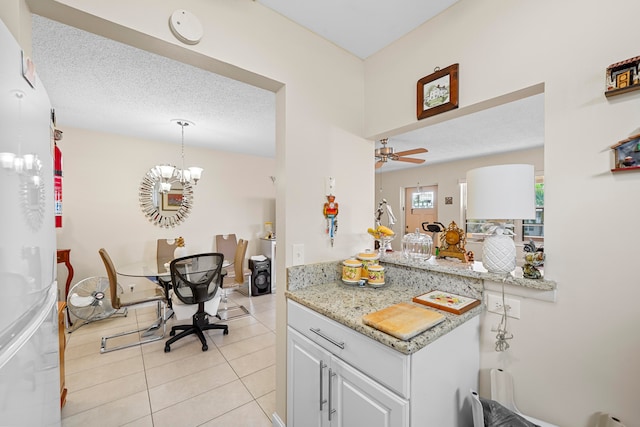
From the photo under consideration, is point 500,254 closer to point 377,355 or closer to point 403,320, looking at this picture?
point 403,320

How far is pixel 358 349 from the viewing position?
3.43 feet

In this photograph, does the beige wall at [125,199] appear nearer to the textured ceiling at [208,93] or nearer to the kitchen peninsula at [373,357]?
the textured ceiling at [208,93]

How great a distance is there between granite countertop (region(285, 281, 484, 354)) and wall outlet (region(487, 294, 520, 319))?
0.05 meters

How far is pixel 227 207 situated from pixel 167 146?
4.43 ft

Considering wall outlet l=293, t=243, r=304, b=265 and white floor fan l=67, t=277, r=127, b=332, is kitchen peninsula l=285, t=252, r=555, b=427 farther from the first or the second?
white floor fan l=67, t=277, r=127, b=332

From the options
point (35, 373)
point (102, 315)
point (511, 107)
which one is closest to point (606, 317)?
point (35, 373)

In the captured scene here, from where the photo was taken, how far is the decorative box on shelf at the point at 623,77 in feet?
2.88

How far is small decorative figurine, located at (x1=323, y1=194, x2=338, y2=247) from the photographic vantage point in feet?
5.34

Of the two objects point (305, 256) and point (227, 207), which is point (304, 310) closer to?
point (305, 256)

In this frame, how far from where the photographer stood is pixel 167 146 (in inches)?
160

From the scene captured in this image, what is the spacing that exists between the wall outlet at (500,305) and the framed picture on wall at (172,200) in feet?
14.1

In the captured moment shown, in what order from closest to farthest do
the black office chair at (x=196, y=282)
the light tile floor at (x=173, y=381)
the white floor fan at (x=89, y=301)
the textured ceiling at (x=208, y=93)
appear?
1. the textured ceiling at (x=208, y=93)
2. the light tile floor at (x=173, y=381)
3. the black office chair at (x=196, y=282)
4. the white floor fan at (x=89, y=301)

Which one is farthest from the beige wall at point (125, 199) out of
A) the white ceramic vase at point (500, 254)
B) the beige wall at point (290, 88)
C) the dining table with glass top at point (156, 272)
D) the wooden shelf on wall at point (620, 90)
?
the wooden shelf on wall at point (620, 90)

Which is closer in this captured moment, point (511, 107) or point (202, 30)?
point (202, 30)
